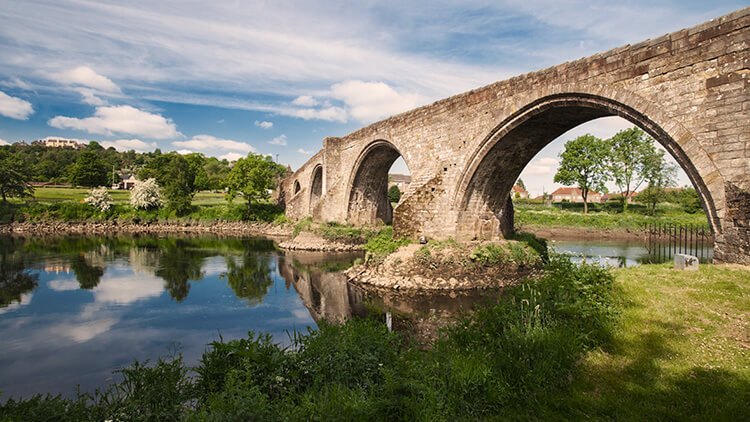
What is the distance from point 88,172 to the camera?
56.3 m

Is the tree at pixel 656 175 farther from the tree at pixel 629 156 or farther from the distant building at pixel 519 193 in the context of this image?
the distant building at pixel 519 193

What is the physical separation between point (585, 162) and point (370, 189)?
88.8ft

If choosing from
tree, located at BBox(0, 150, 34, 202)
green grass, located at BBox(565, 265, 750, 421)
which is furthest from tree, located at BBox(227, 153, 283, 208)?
green grass, located at BBox(565, 265, 750, 421)

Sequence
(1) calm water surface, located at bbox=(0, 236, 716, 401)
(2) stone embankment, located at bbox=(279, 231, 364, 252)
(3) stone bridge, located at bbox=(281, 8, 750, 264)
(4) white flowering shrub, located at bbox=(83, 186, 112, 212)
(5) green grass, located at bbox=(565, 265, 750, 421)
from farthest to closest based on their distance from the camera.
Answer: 1. (4) white flowering shrub, located at bbox=(83, 186, 112, 212)
2. (2) stone embankment, located at bbox=(279, 231, 364, 252)
3. (1) calm water surface, located at bbox=(0, 236, 716, 401)
4. (3) stone bridge, located at bbox=(281, 8, 750, 264)
5. (5) green grass, located at bbox=(565, 265, 750, 421)

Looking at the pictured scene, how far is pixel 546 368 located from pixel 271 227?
111 feet

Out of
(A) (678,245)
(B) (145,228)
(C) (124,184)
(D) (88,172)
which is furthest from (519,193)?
(D) (88,172)

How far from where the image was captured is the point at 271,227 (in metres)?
36.5

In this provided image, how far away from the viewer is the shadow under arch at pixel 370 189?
23.4 meters

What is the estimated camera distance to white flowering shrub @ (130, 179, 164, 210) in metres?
39.1

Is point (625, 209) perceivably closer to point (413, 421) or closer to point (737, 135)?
point (737, 135)

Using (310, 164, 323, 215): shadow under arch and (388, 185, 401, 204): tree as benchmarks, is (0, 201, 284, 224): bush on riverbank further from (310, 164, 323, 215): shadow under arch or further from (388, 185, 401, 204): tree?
(388, 185, 401, 204): tree

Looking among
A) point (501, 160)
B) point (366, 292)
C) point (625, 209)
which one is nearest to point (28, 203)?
point (366, 292)

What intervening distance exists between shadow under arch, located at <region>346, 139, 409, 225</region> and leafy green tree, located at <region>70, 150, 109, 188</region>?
47.8 meters

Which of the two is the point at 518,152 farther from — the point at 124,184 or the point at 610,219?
the point at 124,184
